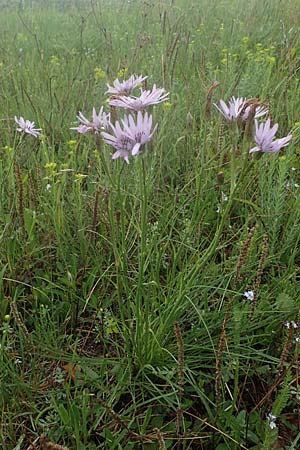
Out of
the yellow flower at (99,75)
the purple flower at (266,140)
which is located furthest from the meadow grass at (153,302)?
the yellow flower at (99,75)

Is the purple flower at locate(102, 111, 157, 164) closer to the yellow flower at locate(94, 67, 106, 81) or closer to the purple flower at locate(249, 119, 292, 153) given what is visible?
the purple flower at locate(249, 119, 292, 153)

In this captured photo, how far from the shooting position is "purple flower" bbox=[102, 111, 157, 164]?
933 mm

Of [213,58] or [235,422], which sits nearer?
[235,422]

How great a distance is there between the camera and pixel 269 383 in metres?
1.16

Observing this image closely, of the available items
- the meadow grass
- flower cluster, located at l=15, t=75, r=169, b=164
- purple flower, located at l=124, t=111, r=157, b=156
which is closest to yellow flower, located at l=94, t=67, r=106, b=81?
the meadow grass

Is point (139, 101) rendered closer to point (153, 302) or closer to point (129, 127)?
point (129, 127)

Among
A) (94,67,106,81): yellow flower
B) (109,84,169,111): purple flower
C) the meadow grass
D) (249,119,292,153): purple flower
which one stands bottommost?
the meadow grass

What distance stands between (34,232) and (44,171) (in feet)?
1.50

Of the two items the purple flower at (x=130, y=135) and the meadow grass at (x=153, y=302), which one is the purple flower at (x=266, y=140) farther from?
the purple flower at (x=130, y=135)

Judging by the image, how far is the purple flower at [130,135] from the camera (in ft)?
3.06

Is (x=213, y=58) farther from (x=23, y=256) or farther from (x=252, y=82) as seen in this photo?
(x=23, y=256)

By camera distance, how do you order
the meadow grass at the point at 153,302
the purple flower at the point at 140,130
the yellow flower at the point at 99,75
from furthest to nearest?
the yellow flower at the point at 99,75
the meadow grass at the point at 153,302
the purple flower at the point at 140,130

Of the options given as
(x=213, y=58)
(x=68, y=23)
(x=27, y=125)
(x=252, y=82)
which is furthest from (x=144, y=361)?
(x=68, y=23)

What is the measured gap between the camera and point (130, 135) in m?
0.94
